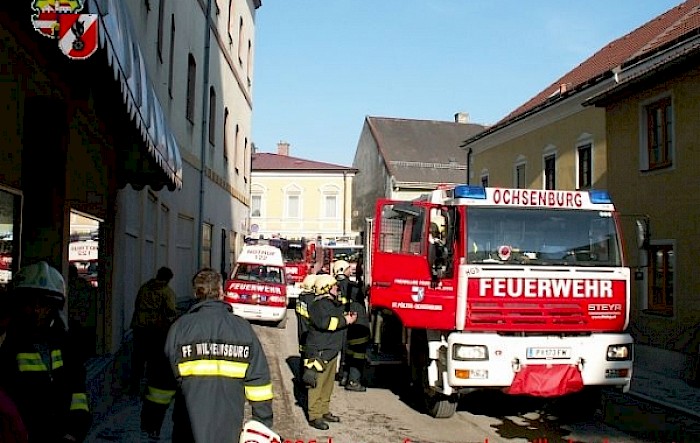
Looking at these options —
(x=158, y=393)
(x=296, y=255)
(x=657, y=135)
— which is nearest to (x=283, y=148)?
(x=296, y=255)

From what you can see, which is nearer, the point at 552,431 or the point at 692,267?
the point at 552,431

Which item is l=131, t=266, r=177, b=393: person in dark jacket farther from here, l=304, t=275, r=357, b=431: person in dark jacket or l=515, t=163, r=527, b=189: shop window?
l=515, t=163, r=527, b=189: shop window

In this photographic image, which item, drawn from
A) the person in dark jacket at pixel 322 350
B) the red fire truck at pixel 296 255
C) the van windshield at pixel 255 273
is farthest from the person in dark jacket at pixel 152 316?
the red fire truck at pixel 296 255

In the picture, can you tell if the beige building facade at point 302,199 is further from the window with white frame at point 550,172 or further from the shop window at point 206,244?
the window with white frame at point 550,172

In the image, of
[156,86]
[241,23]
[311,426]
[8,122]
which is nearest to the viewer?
[8,122]

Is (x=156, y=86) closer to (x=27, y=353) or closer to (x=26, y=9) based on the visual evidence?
(x=26, y=9)

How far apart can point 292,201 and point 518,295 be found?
1755 inches

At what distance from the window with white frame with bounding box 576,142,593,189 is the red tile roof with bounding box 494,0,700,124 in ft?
5.31

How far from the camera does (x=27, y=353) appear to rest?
11.8ft

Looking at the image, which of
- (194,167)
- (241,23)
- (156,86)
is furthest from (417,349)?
(241,23)

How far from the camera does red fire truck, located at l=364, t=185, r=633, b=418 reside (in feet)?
26.9

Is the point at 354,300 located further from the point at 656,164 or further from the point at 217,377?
the point at 656,164

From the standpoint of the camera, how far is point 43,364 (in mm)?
3600

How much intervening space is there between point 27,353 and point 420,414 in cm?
659
